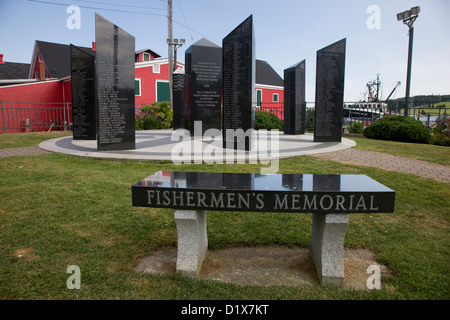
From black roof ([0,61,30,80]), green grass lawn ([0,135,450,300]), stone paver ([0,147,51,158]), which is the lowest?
green grass lawn ([0,135,450,300])

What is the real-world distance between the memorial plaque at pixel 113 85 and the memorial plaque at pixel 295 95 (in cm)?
717

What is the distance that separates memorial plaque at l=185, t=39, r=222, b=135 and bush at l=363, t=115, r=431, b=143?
6837 millimetres

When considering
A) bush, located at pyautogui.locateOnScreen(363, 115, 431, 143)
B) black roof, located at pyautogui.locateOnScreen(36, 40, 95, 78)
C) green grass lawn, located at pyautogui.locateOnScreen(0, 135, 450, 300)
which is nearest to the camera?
green grass lawn, located at pyautogui.locateOnScreen(0, 135, 450, 300)

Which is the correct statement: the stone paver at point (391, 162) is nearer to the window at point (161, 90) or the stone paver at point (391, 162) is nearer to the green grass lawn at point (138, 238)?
the green grass lawn at point (138, 238)

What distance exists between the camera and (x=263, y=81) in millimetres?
36406

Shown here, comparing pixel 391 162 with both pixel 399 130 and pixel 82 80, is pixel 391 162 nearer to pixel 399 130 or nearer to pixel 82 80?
pixel 399 130

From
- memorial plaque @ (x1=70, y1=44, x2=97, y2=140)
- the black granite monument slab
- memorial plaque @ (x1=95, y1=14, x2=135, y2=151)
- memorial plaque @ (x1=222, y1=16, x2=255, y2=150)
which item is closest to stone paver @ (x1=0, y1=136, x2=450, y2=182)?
memorial plaque @ (x1=95, y1=14, x2=135, y2=151)

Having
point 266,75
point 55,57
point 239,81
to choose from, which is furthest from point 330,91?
point 266,75

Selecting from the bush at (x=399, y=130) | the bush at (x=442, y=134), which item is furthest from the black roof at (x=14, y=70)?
the bush at (x=442, y=134)

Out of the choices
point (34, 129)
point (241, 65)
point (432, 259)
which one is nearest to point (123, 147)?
point (241, 65)

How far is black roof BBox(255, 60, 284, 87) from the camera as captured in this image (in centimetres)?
3677

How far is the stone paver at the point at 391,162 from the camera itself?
673cm

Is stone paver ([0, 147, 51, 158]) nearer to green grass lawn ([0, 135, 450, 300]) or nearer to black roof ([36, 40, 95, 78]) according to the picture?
green grass lawn ([0, 135, 450, 300])
